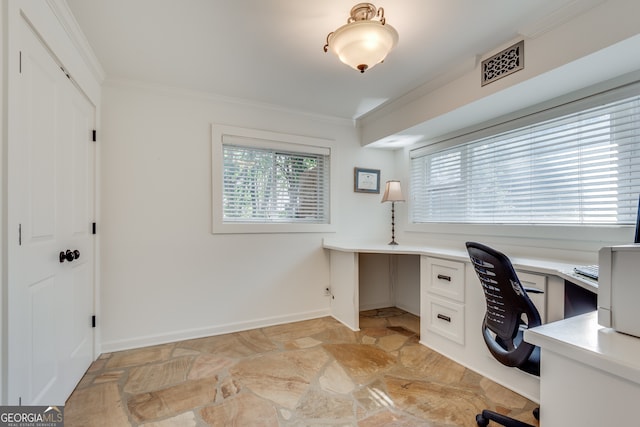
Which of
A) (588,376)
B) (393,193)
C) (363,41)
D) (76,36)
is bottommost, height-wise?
(588,376)

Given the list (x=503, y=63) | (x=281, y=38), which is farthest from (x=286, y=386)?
(x=503, y=63)

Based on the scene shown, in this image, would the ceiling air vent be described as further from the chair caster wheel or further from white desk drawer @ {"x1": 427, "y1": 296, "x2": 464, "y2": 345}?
the chair caster wheel

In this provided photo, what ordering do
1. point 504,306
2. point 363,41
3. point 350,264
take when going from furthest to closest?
point 350,264 < point 363,41 < point 504,306

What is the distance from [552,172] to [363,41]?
1.78 meters

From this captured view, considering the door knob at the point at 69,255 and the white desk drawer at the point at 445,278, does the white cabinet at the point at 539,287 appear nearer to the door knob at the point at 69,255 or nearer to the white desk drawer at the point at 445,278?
the white desk drawer at the point at 445,278

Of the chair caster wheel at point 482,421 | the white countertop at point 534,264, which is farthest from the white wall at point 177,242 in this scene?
the chair caster wheel at point 482,421

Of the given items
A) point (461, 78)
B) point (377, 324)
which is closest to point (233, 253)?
point (377, 324)

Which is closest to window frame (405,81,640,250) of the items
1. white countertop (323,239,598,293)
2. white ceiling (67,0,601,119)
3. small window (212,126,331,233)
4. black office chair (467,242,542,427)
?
white countertop (323,239,598,293)

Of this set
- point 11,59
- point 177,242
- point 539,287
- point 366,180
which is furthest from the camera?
point 366,180

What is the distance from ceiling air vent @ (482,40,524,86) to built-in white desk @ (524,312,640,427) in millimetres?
1690

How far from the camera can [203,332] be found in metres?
2.79

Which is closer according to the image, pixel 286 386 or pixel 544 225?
pixel 286 386

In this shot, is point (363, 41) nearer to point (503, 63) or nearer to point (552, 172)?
point (503, 63)

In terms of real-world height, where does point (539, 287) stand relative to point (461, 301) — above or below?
above
